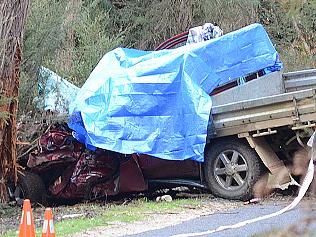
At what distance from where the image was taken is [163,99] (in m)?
12.1

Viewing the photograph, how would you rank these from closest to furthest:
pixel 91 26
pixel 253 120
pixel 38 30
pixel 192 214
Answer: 1. pixel 192 214
2. pixel 253 120
3. pixel 38 30
4. pixel 91 26

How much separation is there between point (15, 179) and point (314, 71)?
18.1 ft

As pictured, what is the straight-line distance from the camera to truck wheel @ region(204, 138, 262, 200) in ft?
38.1

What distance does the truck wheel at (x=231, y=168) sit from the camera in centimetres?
1160

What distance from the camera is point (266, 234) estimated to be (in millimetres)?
2916

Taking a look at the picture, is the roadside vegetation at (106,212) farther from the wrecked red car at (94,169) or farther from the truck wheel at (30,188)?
the truck wheel at (30,188)

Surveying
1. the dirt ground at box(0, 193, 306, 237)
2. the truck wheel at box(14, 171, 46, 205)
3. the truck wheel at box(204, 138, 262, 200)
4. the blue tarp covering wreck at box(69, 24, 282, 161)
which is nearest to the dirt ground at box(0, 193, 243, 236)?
the dirt ground at box(0, 193, 306, 237)


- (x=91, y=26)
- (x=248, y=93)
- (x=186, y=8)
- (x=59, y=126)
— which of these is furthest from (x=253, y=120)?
(x=186, y=8)

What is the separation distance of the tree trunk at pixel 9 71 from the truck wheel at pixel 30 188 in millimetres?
1332

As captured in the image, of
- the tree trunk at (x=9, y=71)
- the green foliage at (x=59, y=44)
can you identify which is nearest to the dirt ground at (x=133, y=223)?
the tree trunk at (x=9, y=71)

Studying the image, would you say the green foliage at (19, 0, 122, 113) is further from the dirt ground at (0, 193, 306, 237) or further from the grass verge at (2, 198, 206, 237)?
the grass verge at (2, 198, 206, 237)

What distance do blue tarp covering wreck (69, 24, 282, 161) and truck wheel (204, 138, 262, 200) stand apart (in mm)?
410

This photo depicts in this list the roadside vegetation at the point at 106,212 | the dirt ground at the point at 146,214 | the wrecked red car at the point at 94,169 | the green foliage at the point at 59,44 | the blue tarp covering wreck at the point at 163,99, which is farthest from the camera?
the wrecked red car at the point at 94,169

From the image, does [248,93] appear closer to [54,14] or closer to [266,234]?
[54,14]
